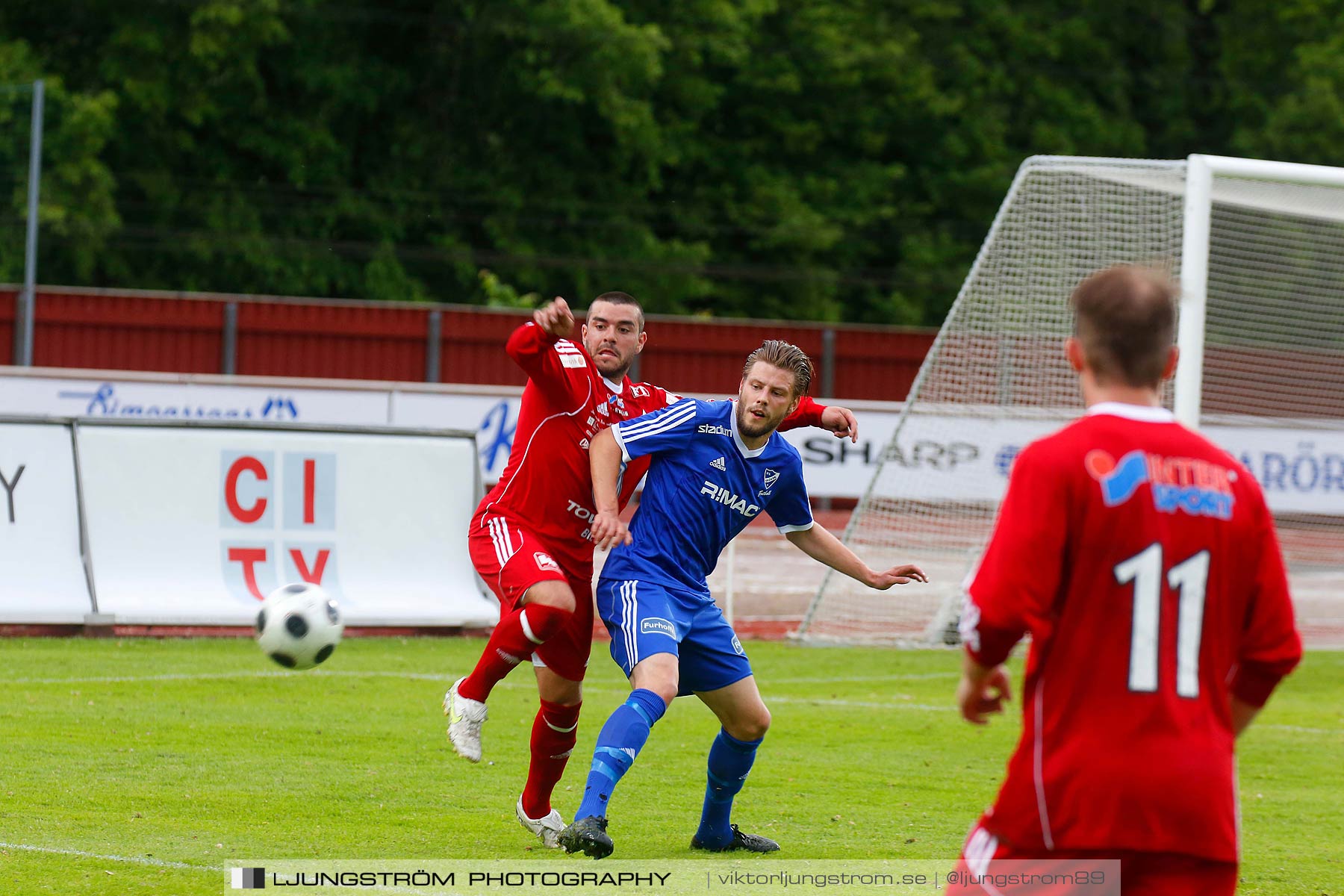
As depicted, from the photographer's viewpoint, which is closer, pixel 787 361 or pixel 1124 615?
pixel 1124 615

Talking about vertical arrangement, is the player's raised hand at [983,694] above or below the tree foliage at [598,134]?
below

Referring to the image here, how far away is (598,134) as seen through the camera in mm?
36531

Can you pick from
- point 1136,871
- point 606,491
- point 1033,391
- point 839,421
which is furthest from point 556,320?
point 1033,391

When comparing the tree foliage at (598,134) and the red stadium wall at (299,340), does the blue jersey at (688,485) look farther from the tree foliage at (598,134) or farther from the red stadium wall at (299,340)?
the tree foliage at (598,134)

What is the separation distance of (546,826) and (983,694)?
3.21 meters

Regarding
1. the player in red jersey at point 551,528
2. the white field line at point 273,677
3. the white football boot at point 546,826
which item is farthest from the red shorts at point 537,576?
the white field line at point 273,677

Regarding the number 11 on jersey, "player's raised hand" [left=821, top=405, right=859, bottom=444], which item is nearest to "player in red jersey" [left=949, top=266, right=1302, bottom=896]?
the number 11 on jersey

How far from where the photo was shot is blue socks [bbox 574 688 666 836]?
17.0ft

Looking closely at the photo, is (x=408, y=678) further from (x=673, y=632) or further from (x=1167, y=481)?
(x=1167, y=481)

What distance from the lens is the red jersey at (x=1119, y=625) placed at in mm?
3152

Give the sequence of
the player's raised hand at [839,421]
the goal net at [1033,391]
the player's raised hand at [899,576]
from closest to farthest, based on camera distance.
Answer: the player's raised hand at [899,576]
the player's raised hand at [839,421]
the goal net at [1033,391]

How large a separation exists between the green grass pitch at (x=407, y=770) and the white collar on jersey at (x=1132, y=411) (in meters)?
3.21

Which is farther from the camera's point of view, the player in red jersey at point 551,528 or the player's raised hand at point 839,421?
the player's raised hand at point 839,421

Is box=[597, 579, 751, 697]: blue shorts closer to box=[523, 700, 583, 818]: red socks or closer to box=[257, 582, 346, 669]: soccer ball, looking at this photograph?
box=[523, 700, 583, 818]: red socks
